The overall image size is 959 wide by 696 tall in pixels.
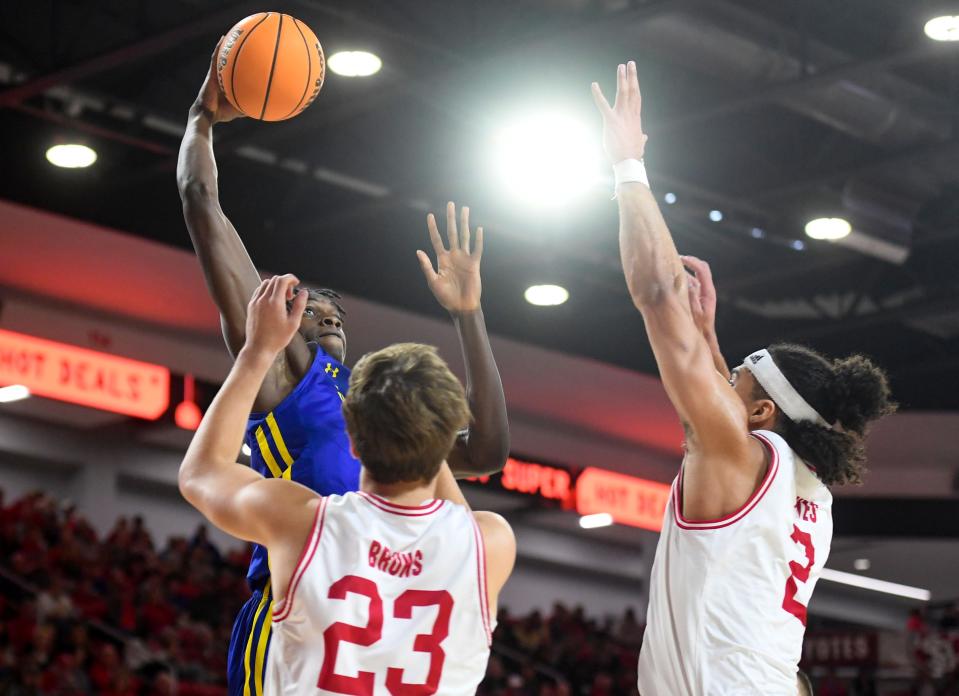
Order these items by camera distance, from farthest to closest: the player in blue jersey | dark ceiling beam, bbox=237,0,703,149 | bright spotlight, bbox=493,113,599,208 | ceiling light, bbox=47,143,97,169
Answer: ceiling light, bbox=47,143,97,169
bright spotlight, bbox=493,113,599,208
dark ceiling beam, bbox=237,0,703,149
the player in blue jersey

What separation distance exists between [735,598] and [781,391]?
0.54m

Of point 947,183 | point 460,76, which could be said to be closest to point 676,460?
point 947,183

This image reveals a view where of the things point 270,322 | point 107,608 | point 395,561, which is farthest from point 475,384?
point 107,608

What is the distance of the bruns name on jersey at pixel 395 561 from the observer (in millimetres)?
2555

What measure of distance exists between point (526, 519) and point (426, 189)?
1065cm

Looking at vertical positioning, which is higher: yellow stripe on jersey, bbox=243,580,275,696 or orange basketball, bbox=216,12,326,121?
orange basketball, bbox=216,12,326,121

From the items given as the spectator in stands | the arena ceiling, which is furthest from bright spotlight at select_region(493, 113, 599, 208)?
the spectator in stands

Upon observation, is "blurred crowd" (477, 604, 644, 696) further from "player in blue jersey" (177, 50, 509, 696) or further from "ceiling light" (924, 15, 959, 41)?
"player in blue jersey" (177, 50, 509, 696)

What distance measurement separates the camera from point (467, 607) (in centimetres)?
259

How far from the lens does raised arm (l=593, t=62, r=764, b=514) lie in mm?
3211

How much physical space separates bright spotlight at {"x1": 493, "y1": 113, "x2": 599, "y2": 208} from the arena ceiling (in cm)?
16

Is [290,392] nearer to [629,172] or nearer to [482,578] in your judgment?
[629,172]

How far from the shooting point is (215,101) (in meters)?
3.81

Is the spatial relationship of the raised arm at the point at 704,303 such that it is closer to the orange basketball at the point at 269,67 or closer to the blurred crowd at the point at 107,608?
the orange basketball at the point at 269,67
